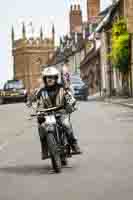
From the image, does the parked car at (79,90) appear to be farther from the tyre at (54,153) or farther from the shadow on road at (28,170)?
the tyre at (54,153)

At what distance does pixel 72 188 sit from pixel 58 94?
272 centimetres

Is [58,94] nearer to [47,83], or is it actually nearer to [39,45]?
[47,83]

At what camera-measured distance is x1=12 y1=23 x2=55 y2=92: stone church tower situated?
189500 millimetres

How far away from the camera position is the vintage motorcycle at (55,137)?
492 inches

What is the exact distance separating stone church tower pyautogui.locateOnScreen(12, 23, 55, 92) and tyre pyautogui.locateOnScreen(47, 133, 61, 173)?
176m

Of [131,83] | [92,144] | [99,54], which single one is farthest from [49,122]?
[99,54]

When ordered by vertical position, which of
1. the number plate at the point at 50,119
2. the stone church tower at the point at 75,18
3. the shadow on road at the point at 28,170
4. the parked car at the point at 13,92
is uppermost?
the stone church tower at the point at 75,18

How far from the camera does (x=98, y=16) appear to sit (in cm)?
10644

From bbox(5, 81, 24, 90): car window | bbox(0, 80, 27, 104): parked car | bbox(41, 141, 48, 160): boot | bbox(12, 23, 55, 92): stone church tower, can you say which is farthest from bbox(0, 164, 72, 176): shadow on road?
bbox(12, 23, 55, 92): stone church tower

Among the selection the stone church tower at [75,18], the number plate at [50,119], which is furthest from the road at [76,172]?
the stone church tower at [75,18]

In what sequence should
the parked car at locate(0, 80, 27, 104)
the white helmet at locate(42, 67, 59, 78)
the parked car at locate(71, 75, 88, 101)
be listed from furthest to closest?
1. the parked car at locate(0, 80, 27, 104)
2. the parked car at locate(71, 75, 88, 101)
3. the white helmet at locate(42, 67, 59, 78)

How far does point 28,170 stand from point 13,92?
46163mm

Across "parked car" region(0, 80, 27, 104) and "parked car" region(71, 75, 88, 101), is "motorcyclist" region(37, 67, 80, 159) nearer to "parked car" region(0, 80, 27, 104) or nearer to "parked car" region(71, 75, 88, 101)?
"parked car" region(71, 75, 88, 101)

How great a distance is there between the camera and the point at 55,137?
42.4 feet
